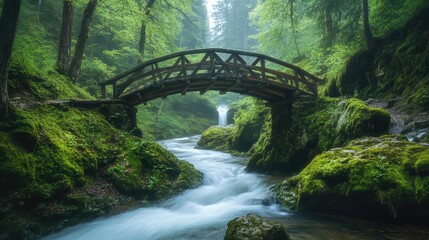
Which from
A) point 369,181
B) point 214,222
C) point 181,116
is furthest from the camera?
point 181,116

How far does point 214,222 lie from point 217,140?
14.0 m

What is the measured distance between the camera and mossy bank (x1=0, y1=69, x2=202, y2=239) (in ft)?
19.8

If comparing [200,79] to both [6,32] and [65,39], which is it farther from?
[6,32]

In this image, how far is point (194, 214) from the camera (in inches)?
340

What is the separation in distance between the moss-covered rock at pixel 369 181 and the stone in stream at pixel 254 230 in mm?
2483

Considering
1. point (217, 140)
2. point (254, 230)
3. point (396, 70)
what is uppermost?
point (396, 70)

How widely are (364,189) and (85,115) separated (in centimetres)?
880

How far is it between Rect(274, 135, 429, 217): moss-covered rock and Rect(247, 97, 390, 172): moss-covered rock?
115cm

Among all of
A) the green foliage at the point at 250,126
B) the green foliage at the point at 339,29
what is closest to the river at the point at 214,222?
the green foliage at the point at 339,29

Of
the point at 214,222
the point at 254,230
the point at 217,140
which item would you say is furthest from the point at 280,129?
the point at 254,230

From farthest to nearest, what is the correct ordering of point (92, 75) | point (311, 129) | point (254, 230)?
point (92, 75) < point (311, 129) < point (254, 230)

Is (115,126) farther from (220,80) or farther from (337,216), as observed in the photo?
(337,216)

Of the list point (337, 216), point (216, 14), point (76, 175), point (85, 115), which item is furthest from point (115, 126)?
point (216, 14)

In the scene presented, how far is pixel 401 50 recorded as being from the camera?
469 inches
